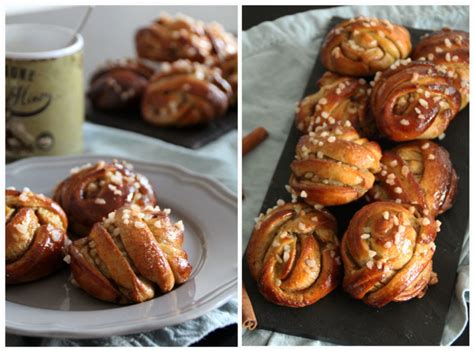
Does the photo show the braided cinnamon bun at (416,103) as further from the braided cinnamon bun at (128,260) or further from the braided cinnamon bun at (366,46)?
the braided cinnamon bun at (128,260)

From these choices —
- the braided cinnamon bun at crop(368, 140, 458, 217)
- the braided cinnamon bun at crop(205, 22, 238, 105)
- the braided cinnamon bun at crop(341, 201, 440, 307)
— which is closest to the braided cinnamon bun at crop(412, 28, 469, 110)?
the braided cinnamon bun at crop(368, 140, 458, 217)

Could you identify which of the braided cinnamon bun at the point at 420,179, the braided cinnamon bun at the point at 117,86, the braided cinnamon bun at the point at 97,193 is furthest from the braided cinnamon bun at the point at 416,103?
the braided cinnamon bun at the point at 117,86

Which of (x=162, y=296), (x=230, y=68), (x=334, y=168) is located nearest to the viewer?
(x=162, y=296)

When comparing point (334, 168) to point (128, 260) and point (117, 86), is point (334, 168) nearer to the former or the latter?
point (128, 260)

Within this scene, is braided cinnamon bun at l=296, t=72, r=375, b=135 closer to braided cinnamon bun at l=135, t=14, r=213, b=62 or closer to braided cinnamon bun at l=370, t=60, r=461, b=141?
braided cinnamon bun at l=370, t=60, r=461, b=141

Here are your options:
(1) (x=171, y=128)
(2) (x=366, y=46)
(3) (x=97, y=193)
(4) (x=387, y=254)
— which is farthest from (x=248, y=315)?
(1) (x=171, y=128)

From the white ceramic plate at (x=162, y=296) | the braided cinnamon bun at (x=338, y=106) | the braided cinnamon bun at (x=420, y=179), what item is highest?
the braided cinnamon bun at (x=338, y=106)
